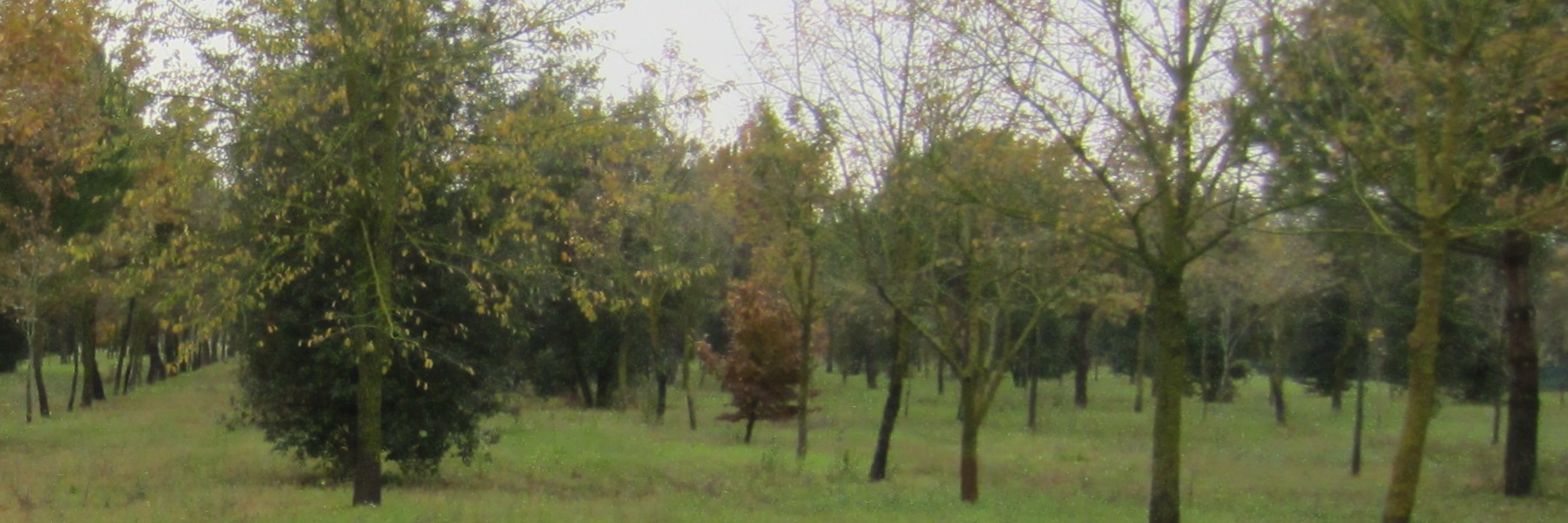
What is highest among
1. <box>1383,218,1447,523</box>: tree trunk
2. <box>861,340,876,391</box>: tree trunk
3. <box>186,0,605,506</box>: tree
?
<box>186,0,605,506</box>: tree

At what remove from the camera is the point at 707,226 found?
39750 millimetres

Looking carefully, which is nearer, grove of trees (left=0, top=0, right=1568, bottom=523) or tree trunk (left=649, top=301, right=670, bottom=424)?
grove of trees (left=0, top=0, right=1568, bottom=523)

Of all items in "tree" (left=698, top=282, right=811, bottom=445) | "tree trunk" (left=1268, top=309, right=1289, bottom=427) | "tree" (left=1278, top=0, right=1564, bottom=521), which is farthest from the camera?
"tree trunk" (left=1268, top=309, right=1289, bottom=427)

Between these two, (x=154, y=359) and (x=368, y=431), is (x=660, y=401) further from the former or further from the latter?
(x=368, y=431)

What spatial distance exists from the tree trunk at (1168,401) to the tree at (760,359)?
2395cm

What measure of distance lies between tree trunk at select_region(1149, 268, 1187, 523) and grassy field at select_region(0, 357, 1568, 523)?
12.4 feet

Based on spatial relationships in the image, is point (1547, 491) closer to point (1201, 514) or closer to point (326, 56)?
point (1201, 514)

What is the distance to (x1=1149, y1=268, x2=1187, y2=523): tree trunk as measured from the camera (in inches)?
591

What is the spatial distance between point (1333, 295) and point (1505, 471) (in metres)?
12.8

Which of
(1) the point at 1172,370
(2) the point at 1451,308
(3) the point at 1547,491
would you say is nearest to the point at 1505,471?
(3) the point at 1547,491

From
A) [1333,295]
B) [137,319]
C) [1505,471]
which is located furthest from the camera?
[137,319]

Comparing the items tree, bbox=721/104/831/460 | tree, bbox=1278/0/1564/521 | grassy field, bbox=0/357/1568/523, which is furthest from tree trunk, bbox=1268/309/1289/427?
tree, bbox=1278/0/1564/521

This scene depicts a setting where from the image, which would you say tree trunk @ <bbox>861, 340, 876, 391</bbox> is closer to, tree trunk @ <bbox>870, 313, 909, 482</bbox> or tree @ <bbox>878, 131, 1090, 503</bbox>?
tree trunk @ <bbox>870, 313, 909, 482</bbox>

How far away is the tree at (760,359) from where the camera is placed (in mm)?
39062
